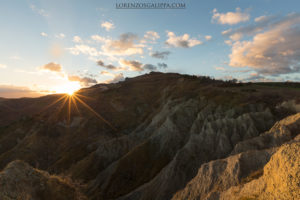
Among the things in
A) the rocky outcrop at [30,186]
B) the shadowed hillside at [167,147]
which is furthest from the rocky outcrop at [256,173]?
the rocky outcrop at [30,186]

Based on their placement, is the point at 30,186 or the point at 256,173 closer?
the point at 256,173

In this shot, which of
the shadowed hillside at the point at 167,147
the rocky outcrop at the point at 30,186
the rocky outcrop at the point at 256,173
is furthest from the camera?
the shadowed hillside at the point at 167,147

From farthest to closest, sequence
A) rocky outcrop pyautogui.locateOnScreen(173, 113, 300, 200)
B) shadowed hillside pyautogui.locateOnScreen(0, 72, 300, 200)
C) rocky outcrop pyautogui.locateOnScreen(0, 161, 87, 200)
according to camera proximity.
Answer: shadowed hillside pyautogui.locateOnScreen(0, 72, 300, 200) → rocky outcrop pyautogui.locateOnScreen(0, 161, 87, 200) → rocky outcrop pyautogui.locateOnScreen(173, 113, 300, 200)

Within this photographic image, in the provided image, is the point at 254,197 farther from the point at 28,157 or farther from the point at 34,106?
the point at 34,106

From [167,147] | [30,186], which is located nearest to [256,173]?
[30,186]

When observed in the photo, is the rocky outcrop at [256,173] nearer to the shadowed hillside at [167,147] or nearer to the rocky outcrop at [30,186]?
the shadowed hillside at [167,147]

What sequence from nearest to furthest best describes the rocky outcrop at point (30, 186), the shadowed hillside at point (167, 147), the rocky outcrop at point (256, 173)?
the rocky outcrop at point (256, 173)
the rocky outcrop at point (30, 186)
the shadowed hillside at point (167, 147)

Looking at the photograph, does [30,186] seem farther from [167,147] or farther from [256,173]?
[167,147]

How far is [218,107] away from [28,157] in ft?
183

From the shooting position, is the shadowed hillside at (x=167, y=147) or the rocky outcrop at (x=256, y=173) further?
the shadowed hillside at (x=167, y=147)

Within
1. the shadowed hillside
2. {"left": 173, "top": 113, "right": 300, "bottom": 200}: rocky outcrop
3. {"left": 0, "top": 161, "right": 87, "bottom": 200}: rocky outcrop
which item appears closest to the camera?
{"left": 173, "top": 113, "right": 300, "bottom": 200}: rocky outcrop

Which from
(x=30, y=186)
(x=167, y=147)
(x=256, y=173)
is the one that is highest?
(x=256, y=173)

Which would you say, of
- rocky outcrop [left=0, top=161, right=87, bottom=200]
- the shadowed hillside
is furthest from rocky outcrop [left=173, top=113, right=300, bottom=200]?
rocky outcrop [left=0, top=161, right=87, bottom=200]

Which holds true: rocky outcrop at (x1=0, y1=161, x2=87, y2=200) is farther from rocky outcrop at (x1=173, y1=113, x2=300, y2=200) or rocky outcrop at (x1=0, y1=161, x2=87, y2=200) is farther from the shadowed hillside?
rocky outcrop at (x1=173, y1=113, x2=300, y2=200)
